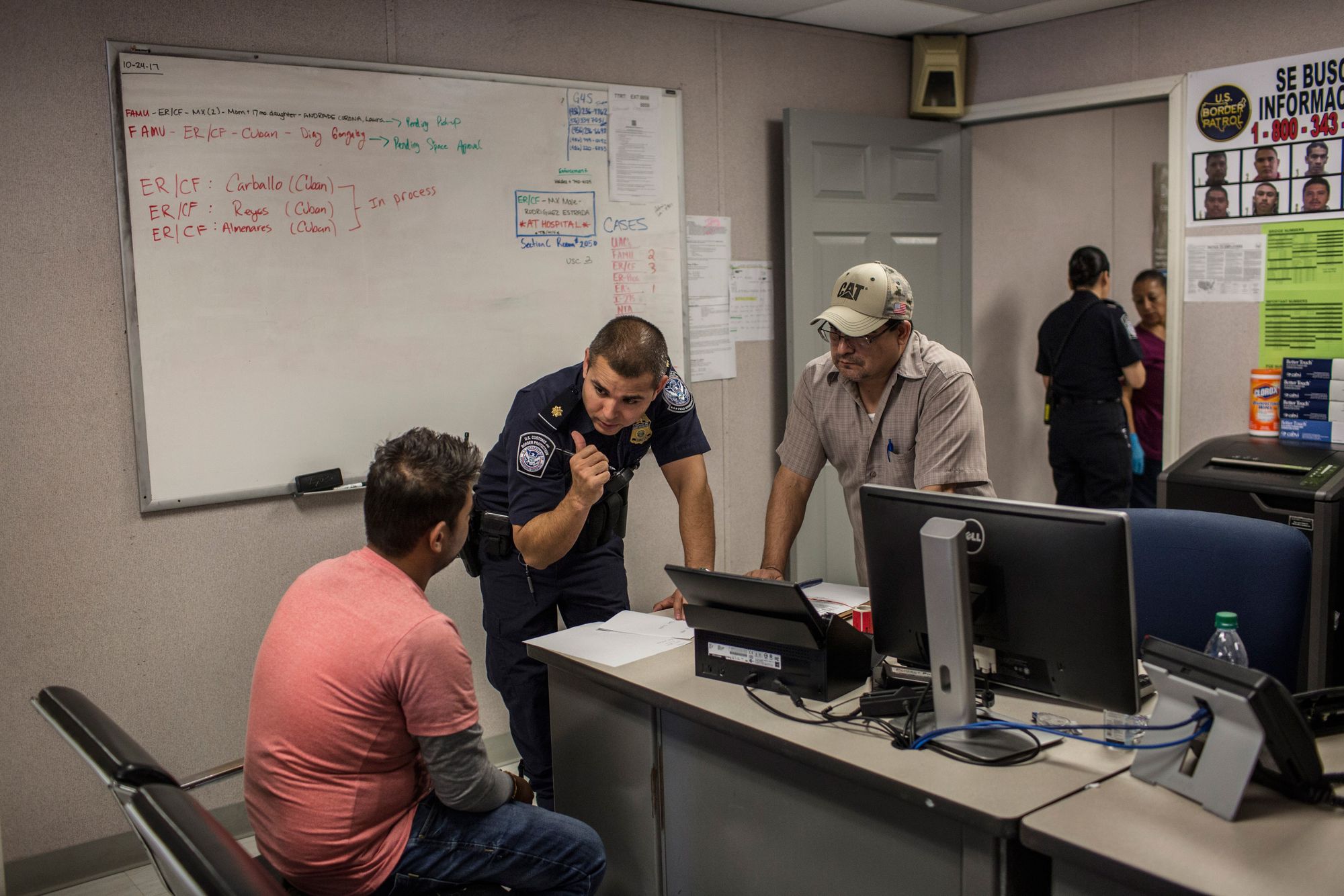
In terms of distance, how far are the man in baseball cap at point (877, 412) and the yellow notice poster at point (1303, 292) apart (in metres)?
1.69

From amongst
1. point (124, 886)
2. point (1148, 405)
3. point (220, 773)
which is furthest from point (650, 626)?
point (1148, 405)

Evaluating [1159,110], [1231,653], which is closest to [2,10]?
[1231,653]

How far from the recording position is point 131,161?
9.28 feet

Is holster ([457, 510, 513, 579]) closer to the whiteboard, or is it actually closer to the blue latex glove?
the whiteboard

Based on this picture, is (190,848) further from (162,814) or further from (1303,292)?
(1303,292)

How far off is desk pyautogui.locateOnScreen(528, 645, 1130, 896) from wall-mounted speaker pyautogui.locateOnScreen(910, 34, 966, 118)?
9.92ft

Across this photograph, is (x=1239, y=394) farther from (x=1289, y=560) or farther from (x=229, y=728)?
(x=229, y=728)

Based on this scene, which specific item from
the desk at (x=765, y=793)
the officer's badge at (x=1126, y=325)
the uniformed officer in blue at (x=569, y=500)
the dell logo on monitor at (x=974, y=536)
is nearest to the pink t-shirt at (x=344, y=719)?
the desk at (x=765, y=793)

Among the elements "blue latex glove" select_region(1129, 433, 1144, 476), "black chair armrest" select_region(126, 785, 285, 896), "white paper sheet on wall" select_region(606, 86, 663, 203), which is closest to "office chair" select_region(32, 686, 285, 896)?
"black chair armrest" select_region(126, 785, 285, 896)

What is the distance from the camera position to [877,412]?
8.82 feet

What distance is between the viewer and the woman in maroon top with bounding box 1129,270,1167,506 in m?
5.06

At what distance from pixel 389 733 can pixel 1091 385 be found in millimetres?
3687

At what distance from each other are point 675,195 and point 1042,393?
250 centimetres

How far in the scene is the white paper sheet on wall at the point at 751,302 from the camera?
4117mm
